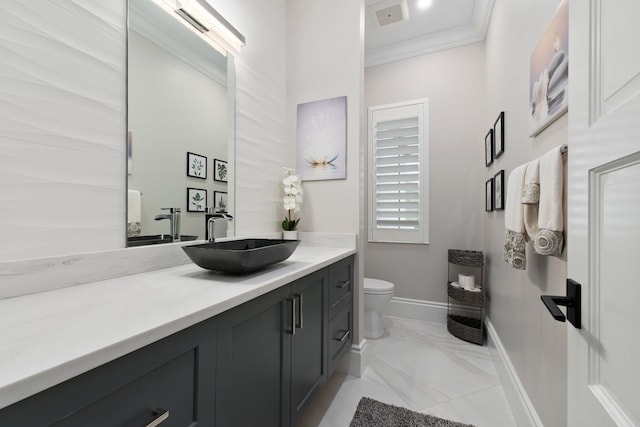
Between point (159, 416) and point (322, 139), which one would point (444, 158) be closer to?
point (322, 139)

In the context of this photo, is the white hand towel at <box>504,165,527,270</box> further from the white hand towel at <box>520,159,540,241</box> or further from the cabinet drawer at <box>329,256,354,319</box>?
the cabinet drawer at <box>329,256,354,319</box>

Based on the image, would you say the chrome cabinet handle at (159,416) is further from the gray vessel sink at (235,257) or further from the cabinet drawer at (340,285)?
the cabinet drawer at (340,285)

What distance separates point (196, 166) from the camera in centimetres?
144

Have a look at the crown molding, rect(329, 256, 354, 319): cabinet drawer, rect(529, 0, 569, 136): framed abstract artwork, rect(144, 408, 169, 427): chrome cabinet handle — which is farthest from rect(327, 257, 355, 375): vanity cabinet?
the crown molding

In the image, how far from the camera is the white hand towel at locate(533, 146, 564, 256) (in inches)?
37.9

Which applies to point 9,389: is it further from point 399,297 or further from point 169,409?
point 399,297

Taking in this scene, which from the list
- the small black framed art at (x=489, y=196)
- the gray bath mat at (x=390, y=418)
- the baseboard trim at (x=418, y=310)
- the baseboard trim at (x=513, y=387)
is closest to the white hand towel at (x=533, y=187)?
the baseboard trim at (x=513, y=387)

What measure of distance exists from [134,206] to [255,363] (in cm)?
78

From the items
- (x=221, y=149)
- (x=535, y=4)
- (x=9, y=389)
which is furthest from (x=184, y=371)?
(x=535, y=4)

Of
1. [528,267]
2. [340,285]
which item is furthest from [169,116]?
[528,267]

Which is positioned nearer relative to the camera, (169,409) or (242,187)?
(169,409)

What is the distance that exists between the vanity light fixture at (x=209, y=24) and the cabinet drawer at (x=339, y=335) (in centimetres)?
169

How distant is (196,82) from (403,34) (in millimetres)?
2330

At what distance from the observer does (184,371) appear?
2.18 feet
